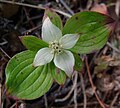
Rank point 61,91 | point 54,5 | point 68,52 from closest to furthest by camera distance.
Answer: point 68,52, point 61,91, point 54,5

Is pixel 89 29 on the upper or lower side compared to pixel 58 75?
upper

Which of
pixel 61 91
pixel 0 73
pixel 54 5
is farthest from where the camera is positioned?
pixel 54 5

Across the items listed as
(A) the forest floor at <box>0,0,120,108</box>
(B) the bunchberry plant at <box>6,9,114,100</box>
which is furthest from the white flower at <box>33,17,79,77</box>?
(A) the forest floor at <box>0,0,120,108</box>

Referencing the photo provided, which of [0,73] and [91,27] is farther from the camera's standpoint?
[0,73]

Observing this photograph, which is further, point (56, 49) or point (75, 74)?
point (75, 74)

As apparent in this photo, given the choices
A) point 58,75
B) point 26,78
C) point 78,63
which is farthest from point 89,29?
point 26,78

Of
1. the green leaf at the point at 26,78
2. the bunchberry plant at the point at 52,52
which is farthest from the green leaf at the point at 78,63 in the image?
the green leaf at the point at 26,78

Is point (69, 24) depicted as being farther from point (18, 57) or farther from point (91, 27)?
point (18, 57)

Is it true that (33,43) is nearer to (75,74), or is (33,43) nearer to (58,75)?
(58,75)

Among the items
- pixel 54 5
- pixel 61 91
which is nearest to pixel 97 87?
pixel 61 91
